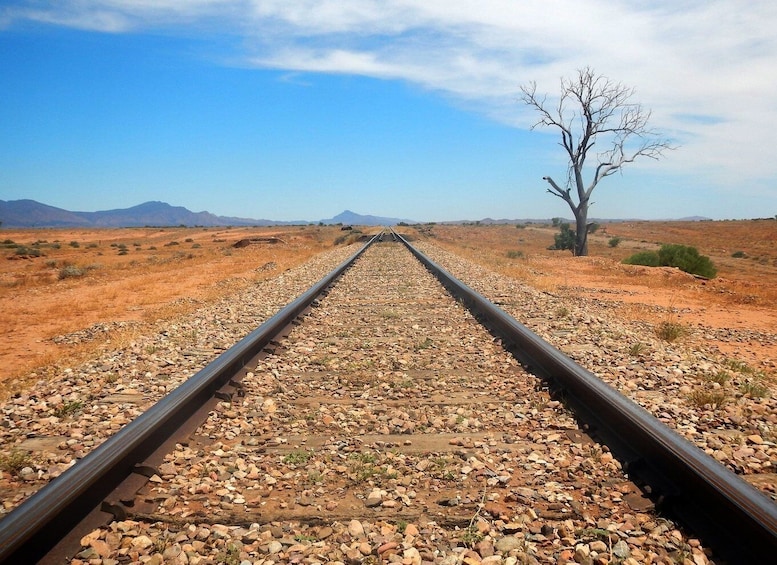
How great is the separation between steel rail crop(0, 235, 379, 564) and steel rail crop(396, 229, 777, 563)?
294 centimetres

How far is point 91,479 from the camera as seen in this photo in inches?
113

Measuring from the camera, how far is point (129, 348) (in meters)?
6.95

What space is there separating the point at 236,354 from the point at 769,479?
4.34m

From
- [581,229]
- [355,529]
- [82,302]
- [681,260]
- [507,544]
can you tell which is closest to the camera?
[507,544]

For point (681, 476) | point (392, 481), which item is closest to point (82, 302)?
point (392, 481)

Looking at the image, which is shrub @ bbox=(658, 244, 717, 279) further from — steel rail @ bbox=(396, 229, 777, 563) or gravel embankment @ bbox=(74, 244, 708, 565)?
steel rail @ bbox=(396, 229, 777, 563)

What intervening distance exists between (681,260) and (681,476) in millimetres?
19893

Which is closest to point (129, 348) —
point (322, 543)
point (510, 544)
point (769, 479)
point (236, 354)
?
point (236, 354)

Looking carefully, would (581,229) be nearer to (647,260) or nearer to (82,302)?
(647,260)

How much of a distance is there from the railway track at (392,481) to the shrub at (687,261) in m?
17.3

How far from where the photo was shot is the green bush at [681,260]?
66.0ft

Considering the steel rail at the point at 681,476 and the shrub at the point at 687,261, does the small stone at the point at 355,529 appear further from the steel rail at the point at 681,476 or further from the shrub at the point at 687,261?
the shrub at the point at 687,261

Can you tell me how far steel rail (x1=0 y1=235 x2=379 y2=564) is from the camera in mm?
2428

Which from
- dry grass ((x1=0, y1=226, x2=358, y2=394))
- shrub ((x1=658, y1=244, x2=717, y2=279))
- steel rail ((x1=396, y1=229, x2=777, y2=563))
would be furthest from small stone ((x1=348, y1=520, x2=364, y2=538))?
shrub ((x1=658, y1=244, x2=717, y2=279))
